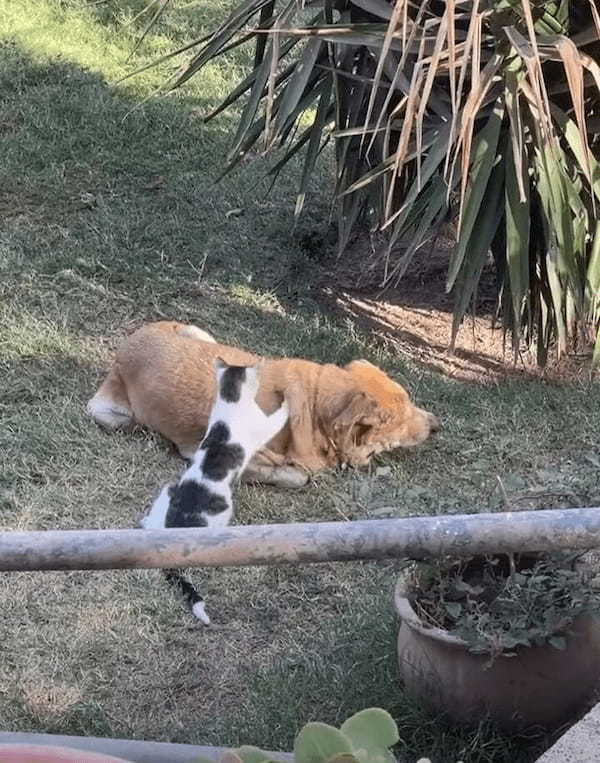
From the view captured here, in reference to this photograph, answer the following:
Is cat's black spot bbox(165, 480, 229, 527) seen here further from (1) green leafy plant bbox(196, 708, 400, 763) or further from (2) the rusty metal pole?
(1) green leafy plant bbox(196, 708, 400, 763)

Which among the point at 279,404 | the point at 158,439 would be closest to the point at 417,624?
the point at 279,404

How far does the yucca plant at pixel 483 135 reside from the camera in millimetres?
4539

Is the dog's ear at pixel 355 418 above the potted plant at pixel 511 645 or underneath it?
underneath

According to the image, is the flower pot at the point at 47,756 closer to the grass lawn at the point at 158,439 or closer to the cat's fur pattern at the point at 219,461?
the grass lawn at the point at 158,439

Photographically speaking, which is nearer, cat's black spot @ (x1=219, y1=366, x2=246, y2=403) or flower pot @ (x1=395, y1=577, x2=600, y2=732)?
flower pot @ (x1=395, y1=577, x2=600, y2=732)

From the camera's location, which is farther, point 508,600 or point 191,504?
point 191,504

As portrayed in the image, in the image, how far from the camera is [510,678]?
2891mm

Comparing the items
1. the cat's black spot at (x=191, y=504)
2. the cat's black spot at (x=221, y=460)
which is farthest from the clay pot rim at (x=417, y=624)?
the cat's black spot at (x=221, y=460)

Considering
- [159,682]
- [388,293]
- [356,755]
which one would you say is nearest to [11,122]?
[388,293]

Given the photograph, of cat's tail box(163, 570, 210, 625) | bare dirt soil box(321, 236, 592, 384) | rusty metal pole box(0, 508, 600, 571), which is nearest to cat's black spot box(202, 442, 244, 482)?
cat's tail box(163, 570, 210, 625)

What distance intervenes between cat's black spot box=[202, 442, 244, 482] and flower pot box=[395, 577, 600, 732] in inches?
55.4

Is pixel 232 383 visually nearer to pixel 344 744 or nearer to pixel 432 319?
pixel 432 319

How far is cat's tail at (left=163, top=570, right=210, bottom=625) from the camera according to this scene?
371 cm

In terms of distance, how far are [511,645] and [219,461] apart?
5.88 feet
